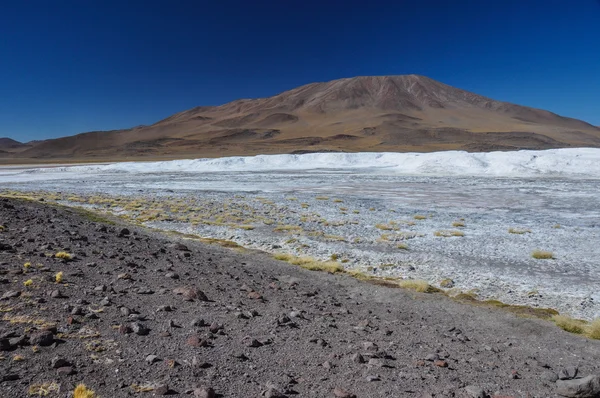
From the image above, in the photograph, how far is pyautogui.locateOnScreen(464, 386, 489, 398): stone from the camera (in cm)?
438

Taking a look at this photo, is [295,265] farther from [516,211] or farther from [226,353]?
[516,211]

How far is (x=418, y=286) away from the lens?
8.98m

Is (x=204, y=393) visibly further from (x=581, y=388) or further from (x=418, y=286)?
(x=418, y=286)

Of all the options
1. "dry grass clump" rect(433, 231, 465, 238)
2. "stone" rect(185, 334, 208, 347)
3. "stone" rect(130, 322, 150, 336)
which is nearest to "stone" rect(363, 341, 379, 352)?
"stone" rect(185, 334, 208, 347)

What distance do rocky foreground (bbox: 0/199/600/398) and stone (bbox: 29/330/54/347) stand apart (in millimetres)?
11

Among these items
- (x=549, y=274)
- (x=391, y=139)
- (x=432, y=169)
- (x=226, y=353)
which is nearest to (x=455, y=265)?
(x=549, y=274)

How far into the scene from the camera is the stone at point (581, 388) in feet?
14.6

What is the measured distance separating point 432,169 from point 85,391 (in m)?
46.2

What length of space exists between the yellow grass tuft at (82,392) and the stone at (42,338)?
1063 mm

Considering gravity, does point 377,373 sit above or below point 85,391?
below

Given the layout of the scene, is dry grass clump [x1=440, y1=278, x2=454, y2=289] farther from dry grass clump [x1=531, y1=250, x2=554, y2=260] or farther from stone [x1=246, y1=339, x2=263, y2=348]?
stone [x1=246, y1=339, x2=263, y2=348]

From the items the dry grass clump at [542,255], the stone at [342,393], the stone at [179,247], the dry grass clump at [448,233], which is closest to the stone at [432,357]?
the stone at [342,393]

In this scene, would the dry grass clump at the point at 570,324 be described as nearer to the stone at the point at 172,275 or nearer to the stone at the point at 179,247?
the stone at the point at 172,275

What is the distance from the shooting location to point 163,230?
1563 centimetres
